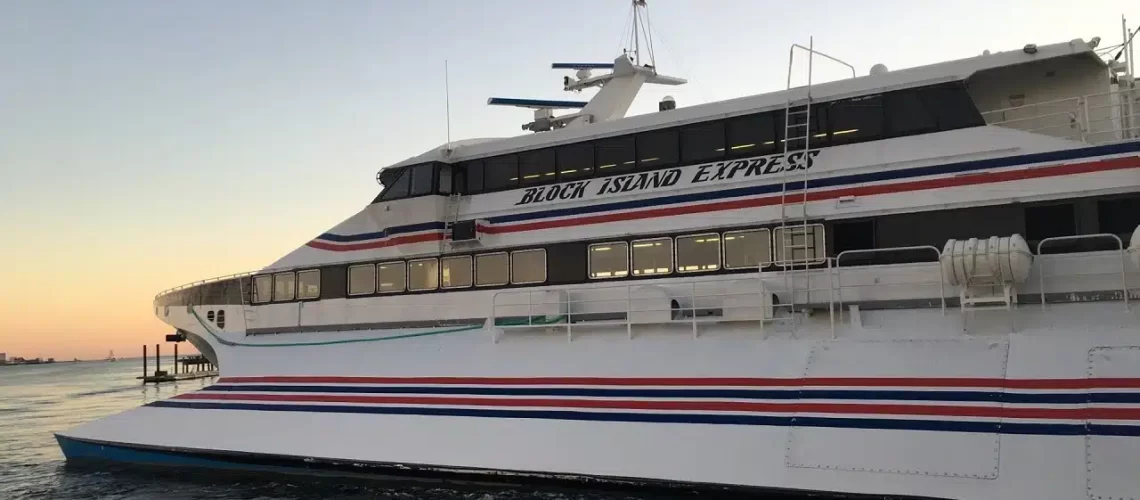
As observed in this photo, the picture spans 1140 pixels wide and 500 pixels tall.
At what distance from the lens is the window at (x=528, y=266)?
40.7ft

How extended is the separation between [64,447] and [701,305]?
1225 cm

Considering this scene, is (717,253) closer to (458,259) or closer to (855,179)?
(855,179)

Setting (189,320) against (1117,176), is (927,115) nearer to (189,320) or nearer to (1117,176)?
(1117,176)

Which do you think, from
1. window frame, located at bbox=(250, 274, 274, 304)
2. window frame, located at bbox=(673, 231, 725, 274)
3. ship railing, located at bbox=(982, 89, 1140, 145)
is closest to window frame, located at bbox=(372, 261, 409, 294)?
window frame, located at bbox=(250, 274, 274, 304)

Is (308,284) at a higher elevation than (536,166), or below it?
below

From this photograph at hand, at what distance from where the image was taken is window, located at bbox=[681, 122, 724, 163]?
1129 centimetres

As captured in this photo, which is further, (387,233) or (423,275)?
(387,233)

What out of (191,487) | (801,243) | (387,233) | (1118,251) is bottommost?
(191,487)

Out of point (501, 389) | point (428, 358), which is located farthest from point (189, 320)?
point (501, 389)

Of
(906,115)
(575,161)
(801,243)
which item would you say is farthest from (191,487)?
(906,115)

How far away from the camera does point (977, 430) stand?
809 centimetres

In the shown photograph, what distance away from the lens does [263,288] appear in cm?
1520

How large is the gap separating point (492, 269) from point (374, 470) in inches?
142

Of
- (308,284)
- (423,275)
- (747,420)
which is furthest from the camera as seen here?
(308,284)
